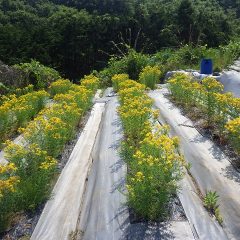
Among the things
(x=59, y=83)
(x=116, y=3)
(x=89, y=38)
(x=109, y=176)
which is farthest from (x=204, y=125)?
(x=116, y=3)

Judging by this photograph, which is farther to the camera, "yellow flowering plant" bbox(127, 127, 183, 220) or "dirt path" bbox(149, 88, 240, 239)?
"dirt path" bbox(149, 88, 240, 239)

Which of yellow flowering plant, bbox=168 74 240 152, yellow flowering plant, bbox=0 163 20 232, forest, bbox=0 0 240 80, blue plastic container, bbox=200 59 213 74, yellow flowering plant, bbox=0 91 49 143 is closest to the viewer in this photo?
yellow flowering plant, bbox=0 163 20 232

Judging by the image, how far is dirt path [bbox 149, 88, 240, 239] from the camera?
3.70 m

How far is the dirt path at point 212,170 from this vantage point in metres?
3.70

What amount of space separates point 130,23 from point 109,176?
85.5 ft

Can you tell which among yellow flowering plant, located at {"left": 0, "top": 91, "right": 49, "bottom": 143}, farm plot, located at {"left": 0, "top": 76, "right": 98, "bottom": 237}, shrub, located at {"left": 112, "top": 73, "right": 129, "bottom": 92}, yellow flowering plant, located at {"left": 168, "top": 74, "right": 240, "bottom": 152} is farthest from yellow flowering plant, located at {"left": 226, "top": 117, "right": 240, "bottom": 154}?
shrub, located at {"left": 112, "top": 73, "right": 129, "bottom": 92}

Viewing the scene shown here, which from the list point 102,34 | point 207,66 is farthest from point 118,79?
point 102,34

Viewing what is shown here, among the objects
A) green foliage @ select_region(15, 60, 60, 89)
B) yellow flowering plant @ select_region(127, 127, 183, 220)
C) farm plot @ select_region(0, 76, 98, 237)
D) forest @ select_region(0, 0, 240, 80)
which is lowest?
forest @ select_region(0, 0, 240, 80)

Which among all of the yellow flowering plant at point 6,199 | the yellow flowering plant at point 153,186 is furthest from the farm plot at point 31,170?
the yellow flowering plant at point 153,186

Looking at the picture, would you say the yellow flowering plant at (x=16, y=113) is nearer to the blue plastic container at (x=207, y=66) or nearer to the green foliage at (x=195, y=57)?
the blue plastic container at (x=207, y=66)

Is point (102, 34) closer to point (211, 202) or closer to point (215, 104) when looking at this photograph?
point (215, 104)

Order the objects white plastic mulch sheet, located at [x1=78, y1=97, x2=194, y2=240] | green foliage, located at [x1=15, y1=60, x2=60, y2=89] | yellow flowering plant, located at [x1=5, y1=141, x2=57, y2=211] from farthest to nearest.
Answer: green foliage, located at [x1=15, y1=60, x2=60, y2=89] → yellow flowering plant, located at [x1=5, y1=141, x2=57, y2=211] → white plastic mulch sheet, located at [x1=78, y1=97, x2=194, y2=240]

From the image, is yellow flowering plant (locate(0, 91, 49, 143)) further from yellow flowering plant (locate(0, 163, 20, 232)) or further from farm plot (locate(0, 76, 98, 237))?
yellow flowering plant (locate(0, 163, 20, 232))

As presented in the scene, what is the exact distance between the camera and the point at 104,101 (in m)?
9.39
